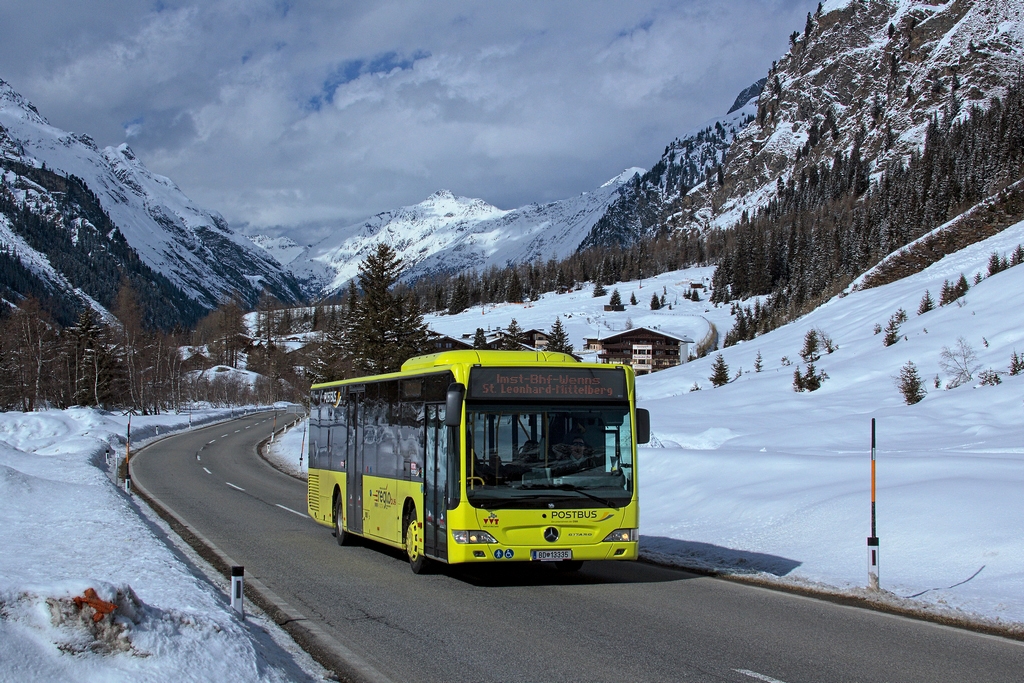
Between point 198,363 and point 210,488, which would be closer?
point 210,488

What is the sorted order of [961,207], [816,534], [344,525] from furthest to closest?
[961,207], [344,525], [816,534]

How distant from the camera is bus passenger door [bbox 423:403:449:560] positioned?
11.5m

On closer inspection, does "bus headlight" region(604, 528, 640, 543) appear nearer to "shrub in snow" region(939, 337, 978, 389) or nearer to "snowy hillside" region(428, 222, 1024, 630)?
"snowy hillside" region(428, 222, 1024, 630)

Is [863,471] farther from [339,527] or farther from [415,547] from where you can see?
[339,527]

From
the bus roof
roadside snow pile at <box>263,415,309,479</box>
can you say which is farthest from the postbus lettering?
roadside snow pile at <box>263,415,309,479</box>

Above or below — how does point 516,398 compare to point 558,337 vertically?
below

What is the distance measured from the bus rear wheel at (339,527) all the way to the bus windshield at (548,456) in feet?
18.6

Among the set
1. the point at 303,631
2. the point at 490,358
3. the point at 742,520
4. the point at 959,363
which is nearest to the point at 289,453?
the point at 959,363

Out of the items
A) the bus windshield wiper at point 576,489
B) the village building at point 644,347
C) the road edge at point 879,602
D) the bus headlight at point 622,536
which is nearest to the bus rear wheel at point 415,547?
the bus windshield wiper at point 576,489

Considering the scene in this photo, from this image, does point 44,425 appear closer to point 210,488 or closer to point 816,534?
point 210,488

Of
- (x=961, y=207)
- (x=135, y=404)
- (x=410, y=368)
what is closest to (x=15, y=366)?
(x=135, y=404)

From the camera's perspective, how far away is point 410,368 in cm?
1399

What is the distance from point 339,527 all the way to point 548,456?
628 cm

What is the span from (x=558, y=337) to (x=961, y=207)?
164ft
